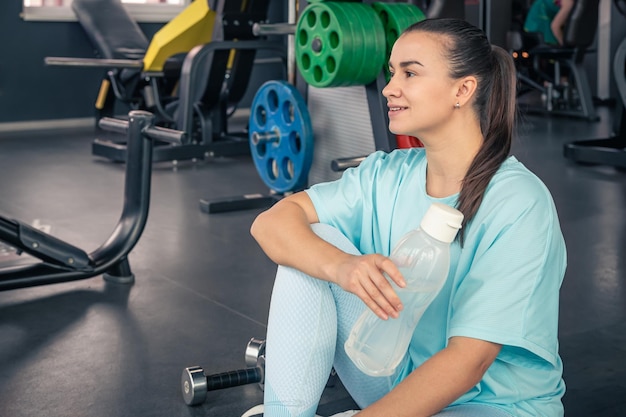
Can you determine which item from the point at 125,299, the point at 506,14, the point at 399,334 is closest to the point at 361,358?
the point at 399,334

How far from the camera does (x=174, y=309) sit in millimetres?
2586

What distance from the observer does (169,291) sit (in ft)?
9.07

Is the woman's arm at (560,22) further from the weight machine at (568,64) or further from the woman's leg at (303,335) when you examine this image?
the woman's leg at (303,335)

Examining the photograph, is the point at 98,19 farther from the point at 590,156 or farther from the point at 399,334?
the point at 399,334

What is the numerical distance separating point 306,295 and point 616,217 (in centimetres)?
273

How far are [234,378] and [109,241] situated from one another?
3.40 feet

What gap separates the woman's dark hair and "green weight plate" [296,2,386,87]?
76.1 inches

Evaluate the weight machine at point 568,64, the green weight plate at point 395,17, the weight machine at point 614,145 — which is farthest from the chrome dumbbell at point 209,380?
the weight machine at point 568,64

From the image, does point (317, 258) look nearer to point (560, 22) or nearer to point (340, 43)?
point (340, 43)

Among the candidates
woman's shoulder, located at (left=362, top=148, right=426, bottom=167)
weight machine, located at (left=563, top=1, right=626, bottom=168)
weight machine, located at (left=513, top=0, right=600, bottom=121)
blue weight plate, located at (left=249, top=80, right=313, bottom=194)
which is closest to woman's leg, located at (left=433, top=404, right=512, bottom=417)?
woman's shoulder, located at (left=362, top=148, right=426, bottom=167)

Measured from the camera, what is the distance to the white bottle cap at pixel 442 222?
1087 mm

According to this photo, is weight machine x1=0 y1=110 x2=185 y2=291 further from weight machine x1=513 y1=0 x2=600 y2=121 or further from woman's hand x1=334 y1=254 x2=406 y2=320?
weight machine x1=513 y1=0 x2=600 y2=121

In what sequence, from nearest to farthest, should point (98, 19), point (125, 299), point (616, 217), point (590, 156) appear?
1. point (125, 299)
2. point (616, 217)
3. point (590, 156)
4. point (98, 19)

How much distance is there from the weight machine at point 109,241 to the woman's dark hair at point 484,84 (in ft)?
4.03
